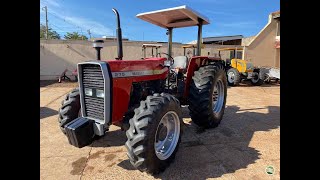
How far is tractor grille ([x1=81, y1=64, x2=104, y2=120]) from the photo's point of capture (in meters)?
3.03

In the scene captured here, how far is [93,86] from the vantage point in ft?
10.2

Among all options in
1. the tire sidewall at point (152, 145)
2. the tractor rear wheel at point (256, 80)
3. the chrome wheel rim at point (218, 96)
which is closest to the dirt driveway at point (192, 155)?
the tire sidewall at point (152, 145)

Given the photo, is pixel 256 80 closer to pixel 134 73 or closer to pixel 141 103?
pixel 134 73

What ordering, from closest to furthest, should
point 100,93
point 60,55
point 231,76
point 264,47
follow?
point 100,93
point 231,76
point 60,55
point 264,47

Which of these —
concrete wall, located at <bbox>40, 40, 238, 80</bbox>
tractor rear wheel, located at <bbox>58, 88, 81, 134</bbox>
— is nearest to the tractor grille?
tractor rear wheel, located at <bbox>58, 88, 81, 134</bbox>

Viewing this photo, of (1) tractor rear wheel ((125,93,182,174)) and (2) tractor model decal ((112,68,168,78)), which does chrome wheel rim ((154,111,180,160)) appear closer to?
(1) tractor rear wheel ((125,93,182,174))

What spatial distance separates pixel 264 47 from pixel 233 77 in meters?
10.1

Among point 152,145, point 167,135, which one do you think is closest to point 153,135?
point 152,145

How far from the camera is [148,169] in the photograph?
2713 mm
